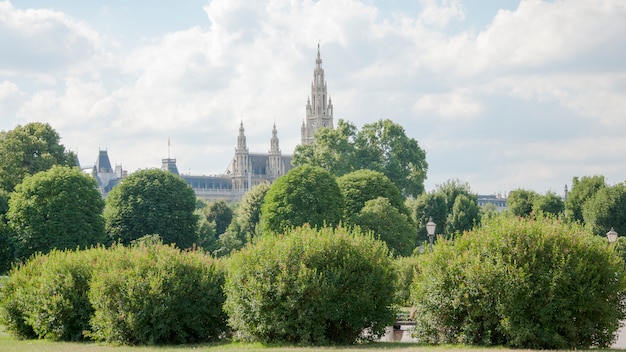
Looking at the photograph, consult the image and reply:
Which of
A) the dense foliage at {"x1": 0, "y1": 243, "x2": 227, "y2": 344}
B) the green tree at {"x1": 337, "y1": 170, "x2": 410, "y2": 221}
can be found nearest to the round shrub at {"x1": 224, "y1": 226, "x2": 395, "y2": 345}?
the dense foliage at {"x1": 0, "y1": 243, "x2": 227, "y2": 344}

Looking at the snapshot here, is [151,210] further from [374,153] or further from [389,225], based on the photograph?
[374,153]

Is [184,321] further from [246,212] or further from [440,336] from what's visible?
[246,212]

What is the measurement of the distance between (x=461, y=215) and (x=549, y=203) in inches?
323

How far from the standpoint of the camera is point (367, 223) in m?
A: 74.9

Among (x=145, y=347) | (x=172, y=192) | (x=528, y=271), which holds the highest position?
(x=172, y=192)

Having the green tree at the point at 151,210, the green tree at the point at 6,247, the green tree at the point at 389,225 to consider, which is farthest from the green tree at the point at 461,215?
the green tree at the point at 6,247

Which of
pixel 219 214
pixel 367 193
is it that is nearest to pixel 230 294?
pixel 367 193

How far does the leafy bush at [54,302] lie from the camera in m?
38.0

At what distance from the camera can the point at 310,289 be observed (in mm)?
33750

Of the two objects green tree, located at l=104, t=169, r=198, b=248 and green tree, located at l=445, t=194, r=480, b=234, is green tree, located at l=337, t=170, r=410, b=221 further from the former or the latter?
green tree, located at l=445, t=194, r=480, b=234

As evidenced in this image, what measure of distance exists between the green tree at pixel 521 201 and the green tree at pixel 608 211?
9.77 metres

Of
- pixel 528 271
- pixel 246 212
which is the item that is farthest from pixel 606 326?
pixel 246 212

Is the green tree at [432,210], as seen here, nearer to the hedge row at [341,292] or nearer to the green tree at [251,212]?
the green tree at [251,212]

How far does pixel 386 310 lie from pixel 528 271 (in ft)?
18.0
